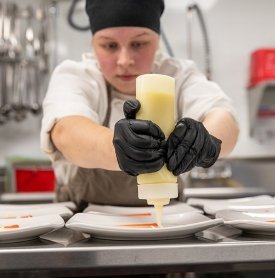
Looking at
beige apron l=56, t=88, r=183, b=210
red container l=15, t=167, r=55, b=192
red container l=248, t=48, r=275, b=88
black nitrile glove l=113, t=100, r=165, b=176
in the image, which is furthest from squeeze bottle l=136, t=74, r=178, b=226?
red container l=248, t=48, r=275, b=88

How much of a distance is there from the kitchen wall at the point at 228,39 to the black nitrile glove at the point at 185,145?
81.5 inches

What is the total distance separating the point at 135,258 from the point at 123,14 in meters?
0.70

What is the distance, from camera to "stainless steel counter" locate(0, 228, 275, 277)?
0.62 m

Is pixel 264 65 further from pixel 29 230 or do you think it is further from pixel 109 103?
pixel 29 230

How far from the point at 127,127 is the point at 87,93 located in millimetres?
554

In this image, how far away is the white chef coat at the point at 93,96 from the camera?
108 cm

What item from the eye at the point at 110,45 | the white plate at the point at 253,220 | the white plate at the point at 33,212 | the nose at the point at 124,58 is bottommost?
the white plate at the point at 33,212

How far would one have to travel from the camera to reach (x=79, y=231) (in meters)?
0.74

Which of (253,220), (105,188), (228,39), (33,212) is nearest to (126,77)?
(105,188)

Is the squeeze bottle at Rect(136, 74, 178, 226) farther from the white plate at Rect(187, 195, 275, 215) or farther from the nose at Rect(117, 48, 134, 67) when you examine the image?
the nose at Rect(117, 48, 134, 67)

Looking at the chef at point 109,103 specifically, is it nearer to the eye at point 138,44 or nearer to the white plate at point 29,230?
the eye at point 138,44

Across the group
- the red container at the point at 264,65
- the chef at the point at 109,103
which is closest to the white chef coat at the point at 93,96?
the chef at the point at 109,103

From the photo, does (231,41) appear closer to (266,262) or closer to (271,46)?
(271,46)

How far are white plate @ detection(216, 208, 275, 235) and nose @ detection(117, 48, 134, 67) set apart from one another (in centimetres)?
45
